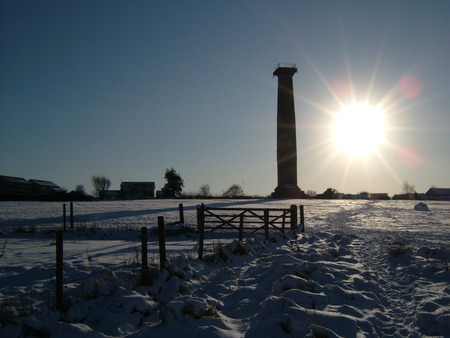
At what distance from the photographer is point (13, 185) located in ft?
282

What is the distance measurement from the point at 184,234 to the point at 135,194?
9248cm

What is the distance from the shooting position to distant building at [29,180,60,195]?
96.2m

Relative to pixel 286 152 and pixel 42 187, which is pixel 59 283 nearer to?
pixel 286 152

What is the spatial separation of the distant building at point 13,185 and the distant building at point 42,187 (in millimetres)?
2600

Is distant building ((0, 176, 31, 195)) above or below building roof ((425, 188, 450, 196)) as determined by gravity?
above

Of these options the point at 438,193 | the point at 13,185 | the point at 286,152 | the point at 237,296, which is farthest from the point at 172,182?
the point at 438,193

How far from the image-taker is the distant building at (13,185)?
82.7 m

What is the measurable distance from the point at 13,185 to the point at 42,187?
12691 millimetres

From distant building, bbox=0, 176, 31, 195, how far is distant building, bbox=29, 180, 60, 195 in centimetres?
260

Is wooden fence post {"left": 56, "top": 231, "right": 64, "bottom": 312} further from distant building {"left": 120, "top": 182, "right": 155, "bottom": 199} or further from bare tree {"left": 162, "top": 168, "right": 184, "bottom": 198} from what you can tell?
distant building {"left": 120, "top": 182, "right": 155, "bottom": 199}

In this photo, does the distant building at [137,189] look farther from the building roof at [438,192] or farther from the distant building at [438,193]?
the building roof at [438,192]

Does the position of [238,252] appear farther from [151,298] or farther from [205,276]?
[151,298]

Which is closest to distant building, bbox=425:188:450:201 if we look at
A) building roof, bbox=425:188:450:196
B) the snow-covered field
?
building roof, bbox=425:188:450:196

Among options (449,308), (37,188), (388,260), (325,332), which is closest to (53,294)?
(325,332)
